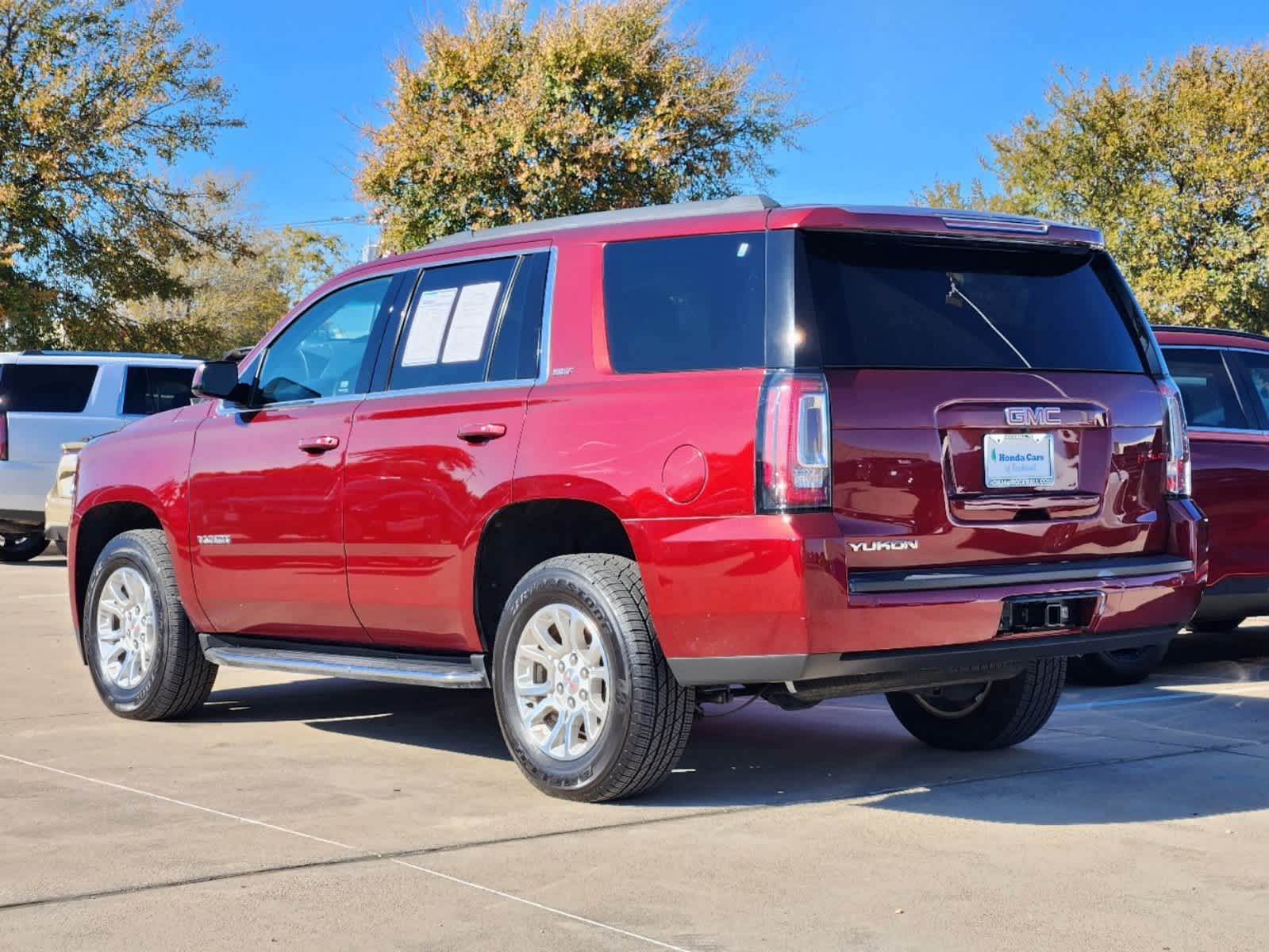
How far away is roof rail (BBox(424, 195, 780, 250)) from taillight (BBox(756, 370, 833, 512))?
64 centimetres

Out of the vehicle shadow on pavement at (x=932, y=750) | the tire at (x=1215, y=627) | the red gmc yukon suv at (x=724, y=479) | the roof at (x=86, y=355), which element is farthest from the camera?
the roof at (x=86, y=355)

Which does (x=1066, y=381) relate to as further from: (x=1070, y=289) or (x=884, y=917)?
(x=884, y=917)

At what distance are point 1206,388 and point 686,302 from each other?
4.47 m

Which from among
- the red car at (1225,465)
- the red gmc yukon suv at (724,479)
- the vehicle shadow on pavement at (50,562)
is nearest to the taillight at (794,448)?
the red gmc yukon suv at (724,479)

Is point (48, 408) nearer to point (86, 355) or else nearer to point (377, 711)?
point (86, 355)

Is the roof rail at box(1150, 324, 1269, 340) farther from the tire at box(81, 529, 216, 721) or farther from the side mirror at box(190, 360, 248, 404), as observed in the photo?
the tire at box(81, 529, 216, 721)

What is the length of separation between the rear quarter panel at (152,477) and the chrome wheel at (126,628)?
274 mm

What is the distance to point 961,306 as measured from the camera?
5.68m

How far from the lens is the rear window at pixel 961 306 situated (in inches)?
212

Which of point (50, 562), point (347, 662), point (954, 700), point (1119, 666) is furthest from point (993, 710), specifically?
point (50, 562)

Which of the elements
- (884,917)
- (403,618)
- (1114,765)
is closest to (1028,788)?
(1114,765)

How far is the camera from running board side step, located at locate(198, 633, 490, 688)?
20.1 ft

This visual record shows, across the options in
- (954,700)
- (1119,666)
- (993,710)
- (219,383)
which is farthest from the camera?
(1119,666)

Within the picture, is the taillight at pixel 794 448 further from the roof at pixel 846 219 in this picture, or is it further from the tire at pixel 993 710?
the tire at pixel 993 710
